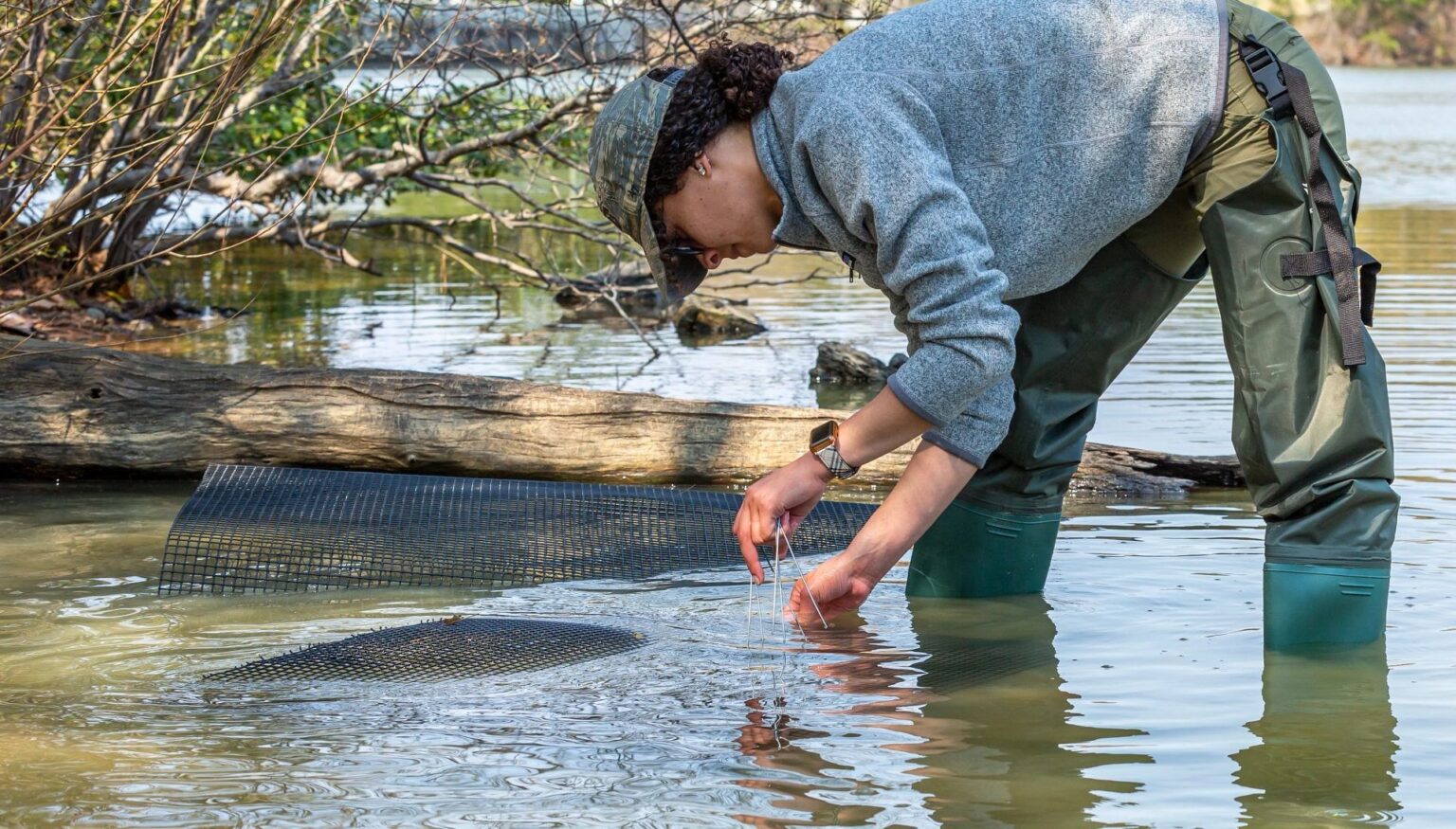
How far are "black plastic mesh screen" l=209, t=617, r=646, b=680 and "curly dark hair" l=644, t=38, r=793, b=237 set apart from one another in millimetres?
1144

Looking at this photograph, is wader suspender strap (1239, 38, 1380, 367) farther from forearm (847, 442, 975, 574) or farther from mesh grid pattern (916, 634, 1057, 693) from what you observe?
mesh grid pattern (916, 634, 1057, 693)

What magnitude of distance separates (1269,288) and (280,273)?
35.6 feet

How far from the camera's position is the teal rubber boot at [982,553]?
3.92 meters

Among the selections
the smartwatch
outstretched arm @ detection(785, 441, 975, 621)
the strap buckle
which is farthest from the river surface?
the strap buckle

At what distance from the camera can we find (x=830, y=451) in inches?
117

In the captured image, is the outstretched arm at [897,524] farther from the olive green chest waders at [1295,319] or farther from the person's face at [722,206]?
the olive green chest waders at [1295,319]

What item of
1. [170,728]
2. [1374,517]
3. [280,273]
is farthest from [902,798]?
[280,273]

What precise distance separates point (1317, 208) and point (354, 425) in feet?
11.7

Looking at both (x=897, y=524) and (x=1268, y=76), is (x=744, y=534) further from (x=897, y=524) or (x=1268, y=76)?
(x=1268, y=76)

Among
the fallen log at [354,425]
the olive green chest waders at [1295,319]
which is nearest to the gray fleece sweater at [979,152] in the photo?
the olive green chest waders at [1295,319]

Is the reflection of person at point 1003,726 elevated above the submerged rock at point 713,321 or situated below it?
below

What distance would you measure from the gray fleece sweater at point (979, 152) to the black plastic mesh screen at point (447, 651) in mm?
1108

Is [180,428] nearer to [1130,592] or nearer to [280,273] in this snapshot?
[1130,592]

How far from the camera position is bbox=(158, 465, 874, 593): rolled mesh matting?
4461 millimetres
